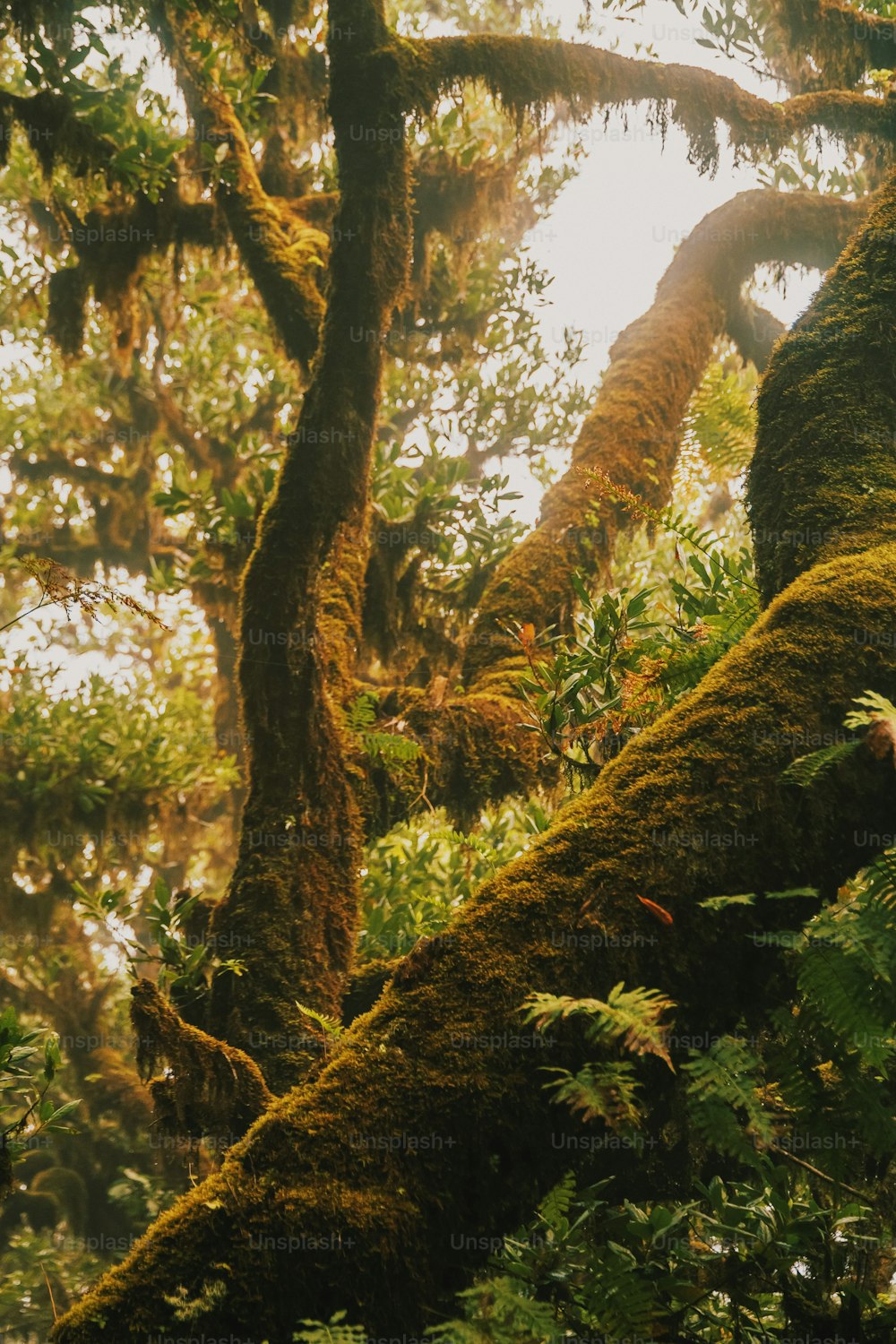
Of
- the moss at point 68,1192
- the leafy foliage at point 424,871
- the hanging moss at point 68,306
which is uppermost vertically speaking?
the hanging moss at point 68,306

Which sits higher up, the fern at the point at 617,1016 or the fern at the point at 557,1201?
the fern at the point at 617,1016

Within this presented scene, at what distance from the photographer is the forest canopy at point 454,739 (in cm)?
202

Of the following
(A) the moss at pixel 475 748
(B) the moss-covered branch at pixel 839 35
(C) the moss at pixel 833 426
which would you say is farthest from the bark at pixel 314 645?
(B) the moss-covered branch at pixel 839 35

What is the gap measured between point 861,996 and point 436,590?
524cm

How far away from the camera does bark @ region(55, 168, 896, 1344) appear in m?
1.82

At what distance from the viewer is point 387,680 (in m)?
7.32

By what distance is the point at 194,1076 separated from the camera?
3.37 meters

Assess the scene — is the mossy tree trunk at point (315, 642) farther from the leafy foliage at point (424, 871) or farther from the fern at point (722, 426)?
the fern at point (722, 426)

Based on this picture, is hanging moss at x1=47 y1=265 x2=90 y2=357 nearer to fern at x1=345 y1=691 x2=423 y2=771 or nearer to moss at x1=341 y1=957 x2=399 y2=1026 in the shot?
fern at x1=345 y1=691 x2=423 y2=771

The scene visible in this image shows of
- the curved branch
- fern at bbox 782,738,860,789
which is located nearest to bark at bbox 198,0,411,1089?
fern at bbox 782,738,860,789

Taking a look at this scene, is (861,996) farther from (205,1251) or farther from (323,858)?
(323,858)

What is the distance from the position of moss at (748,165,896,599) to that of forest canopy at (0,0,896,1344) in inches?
0.7

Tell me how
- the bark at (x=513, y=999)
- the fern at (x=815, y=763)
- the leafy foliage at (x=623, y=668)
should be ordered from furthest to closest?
1. the leafy foliage at (x=623, y=668)
2. the fern at (x=815, y=763)
3. the bark at (x=513, y=999)

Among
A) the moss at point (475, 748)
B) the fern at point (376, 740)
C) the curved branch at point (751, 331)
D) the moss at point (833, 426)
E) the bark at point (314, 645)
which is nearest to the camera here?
the moss at point (833, 426)
